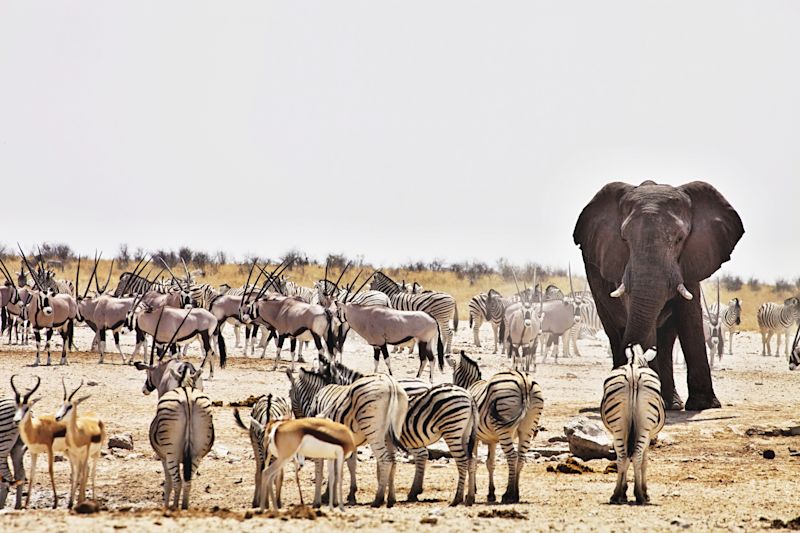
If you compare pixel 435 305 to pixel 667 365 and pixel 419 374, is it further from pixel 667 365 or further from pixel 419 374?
pixel 667 365

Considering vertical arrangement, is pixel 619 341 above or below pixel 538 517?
above

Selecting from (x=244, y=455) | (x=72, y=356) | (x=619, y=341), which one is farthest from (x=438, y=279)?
(x=244, y=455)

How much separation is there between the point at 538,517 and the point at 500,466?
4109mm

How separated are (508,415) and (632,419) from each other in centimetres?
122

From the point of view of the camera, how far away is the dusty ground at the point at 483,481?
30.5 feet

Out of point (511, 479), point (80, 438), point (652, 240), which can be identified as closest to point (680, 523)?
point (511, 479)

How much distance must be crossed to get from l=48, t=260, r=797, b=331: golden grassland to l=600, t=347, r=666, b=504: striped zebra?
3827 cm

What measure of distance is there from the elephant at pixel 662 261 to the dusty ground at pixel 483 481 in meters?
1.00

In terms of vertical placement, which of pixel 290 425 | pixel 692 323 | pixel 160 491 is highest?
pixel 692 323

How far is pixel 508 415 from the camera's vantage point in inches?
464

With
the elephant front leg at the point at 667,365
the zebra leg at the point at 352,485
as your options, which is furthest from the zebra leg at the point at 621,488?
the elephant front leg at the point at 667,365

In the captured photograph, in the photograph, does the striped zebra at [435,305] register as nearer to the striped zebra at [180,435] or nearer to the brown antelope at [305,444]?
the striped zebra at [180,435]

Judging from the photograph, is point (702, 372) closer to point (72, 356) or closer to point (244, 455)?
point (244, 455)

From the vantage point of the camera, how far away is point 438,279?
202ft
